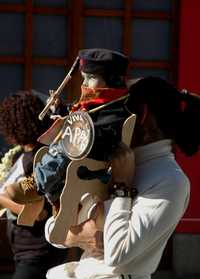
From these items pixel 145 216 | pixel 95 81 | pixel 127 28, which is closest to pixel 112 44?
pixel 127 28

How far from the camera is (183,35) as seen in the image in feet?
23.9

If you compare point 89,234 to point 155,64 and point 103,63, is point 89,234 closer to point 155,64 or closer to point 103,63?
point 103,63

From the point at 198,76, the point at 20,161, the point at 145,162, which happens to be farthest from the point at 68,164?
the point at 198,76

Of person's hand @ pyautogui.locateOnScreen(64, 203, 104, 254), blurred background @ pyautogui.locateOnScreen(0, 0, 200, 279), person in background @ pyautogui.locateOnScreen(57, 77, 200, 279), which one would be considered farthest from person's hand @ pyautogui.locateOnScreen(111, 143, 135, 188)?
blurred background @ pyautogui.locateOnScreen(0, 0, 200, 279)

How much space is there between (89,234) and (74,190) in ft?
0.60

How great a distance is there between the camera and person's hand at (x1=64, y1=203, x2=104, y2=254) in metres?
3.19

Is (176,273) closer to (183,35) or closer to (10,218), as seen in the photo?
(183,35)

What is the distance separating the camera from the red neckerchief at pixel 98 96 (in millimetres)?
3168

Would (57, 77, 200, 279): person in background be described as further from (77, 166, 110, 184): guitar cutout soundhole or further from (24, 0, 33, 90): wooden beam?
(24, 0, 33, 90): wooden beam

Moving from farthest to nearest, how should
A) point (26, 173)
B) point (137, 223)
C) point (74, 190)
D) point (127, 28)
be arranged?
1. point (127, 28)
2. point (26, 173)
3. point (74, 190)
4. point (137, 223)

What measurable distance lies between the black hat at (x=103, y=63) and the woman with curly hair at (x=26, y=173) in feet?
4.63

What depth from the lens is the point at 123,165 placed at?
3.12 m

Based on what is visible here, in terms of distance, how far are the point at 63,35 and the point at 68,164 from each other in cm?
434

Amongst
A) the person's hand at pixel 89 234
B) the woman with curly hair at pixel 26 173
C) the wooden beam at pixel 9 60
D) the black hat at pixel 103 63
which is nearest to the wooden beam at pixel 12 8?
the wooden beam at pixel 9 60
